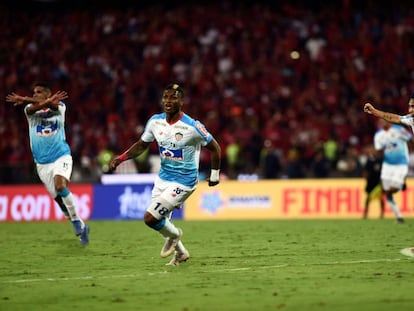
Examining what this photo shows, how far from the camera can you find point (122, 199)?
28.9 metres

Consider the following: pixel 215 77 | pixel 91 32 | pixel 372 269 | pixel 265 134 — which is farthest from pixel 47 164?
pixel 91 32

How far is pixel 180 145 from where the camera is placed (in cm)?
1266

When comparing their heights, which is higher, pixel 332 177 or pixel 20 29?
pixel 20 29

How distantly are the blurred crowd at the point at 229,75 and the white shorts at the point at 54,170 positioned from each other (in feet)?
44.4

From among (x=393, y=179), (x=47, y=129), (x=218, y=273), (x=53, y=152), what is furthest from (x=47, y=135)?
(x=393, y=179)

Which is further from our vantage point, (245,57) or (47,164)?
(245,57)

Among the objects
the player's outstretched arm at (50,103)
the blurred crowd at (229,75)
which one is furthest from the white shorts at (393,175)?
the player's outstretched arm at (50,103)

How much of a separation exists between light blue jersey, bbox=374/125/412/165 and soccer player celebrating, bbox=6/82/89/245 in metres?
9.32

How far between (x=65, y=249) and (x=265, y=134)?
17.0 meters

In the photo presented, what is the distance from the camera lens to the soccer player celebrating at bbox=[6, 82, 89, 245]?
16203 mm

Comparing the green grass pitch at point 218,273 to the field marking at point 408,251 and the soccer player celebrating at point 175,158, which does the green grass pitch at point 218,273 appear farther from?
the soccer player celebrating at point 175,158

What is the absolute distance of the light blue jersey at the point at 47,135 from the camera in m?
16.4

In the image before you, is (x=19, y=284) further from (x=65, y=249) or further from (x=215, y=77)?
(x=215, y=77)

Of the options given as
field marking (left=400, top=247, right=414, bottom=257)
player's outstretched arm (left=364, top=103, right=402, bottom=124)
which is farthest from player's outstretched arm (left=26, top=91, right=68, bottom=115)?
field marking (left=400, top=247, right=414, bottom=257)
